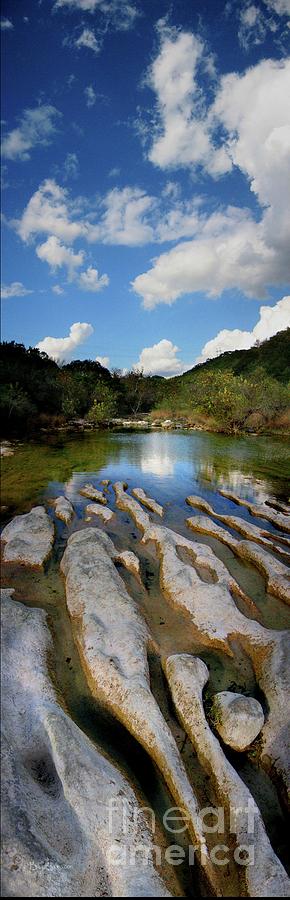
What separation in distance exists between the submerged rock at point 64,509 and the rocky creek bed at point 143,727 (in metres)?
2.33

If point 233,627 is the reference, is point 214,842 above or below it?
below

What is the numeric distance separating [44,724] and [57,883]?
3.80 feet

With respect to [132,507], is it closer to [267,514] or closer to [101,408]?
[267,514]

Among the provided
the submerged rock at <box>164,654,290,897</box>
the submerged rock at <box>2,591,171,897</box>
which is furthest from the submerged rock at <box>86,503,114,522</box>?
the submerged rock at <box>2,591,171,897</box>

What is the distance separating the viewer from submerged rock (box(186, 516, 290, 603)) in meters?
6.52

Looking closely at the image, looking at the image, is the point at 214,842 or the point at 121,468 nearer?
the point at 214,842

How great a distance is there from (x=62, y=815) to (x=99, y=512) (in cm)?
744

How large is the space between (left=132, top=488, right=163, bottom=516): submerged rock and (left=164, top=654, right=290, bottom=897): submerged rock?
21.2 ft

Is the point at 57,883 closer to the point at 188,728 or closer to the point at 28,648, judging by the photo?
the point at 188,728

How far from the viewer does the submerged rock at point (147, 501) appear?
1071cm

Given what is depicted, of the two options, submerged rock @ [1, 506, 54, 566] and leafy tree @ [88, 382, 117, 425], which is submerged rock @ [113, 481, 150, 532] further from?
leafy tree @ [88, 382, 117, 425]

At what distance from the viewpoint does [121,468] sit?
16.8m

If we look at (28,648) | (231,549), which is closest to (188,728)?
(28,648)

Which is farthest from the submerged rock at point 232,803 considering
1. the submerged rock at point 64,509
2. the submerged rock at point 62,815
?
the submerged rock at point 64,509
